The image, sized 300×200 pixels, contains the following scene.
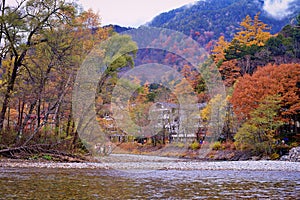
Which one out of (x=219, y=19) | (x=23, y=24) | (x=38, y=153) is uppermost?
(x=219, y=19)

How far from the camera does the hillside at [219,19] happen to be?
322ft

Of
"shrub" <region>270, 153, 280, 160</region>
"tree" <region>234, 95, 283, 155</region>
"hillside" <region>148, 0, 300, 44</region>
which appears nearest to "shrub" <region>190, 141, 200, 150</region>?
"tree" <region>234, 95, 283, 155</region>

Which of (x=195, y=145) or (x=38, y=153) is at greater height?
(x=195, y=145)

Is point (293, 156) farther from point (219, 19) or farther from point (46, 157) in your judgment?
point (219, 19)

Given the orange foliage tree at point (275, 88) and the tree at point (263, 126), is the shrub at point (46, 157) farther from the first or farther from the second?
the orange foliage tree at point (275, 88)

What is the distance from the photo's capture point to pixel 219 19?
380 feet

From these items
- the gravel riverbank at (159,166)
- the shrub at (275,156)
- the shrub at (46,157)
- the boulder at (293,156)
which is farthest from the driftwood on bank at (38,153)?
the shrub at (275,156)

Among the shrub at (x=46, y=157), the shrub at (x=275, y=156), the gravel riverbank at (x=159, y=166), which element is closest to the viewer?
the gravel riverbank at (x=159, y=166)

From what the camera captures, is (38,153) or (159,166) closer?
(159,166)

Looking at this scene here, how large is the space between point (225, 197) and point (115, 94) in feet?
52.4

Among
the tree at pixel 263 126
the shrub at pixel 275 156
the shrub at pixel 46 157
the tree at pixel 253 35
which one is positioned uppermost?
the tree at pixel 253 35

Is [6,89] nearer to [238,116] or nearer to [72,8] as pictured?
[72,8]

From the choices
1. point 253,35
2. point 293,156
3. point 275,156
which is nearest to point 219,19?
point 253,35

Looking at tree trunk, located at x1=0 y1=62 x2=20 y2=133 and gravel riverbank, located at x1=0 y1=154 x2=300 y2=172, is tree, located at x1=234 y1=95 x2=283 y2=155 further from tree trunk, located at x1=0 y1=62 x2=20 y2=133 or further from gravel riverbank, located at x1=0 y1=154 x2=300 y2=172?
tree trunk, located at x1=0 y1=62 x2=20 y2=133
